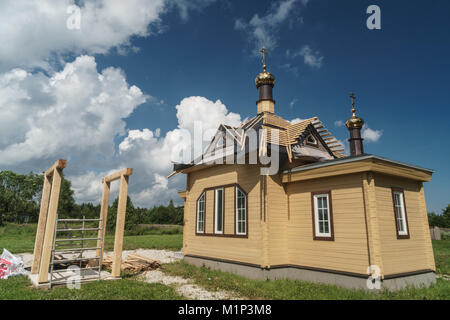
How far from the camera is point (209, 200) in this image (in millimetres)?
11148

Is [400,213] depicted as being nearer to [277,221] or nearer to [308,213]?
[308,213]

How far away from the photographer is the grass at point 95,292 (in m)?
6.12

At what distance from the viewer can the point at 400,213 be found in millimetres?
7926

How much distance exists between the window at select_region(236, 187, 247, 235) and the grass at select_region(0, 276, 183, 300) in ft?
10.4

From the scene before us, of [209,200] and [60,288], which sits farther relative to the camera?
[209,200]

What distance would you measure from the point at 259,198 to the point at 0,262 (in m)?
8.61

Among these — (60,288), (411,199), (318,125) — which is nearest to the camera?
(60,288)

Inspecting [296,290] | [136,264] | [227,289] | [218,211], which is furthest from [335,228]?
[136,264]

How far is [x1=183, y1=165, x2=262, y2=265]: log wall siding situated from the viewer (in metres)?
8.92

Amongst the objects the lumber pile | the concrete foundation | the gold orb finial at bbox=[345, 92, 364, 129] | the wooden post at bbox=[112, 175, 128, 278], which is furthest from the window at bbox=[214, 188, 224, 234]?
the gold orb finial at bbox=[345, 92, 364, 129]

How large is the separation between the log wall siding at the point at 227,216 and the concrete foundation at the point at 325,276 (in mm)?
302

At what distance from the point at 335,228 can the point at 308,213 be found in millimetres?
984
